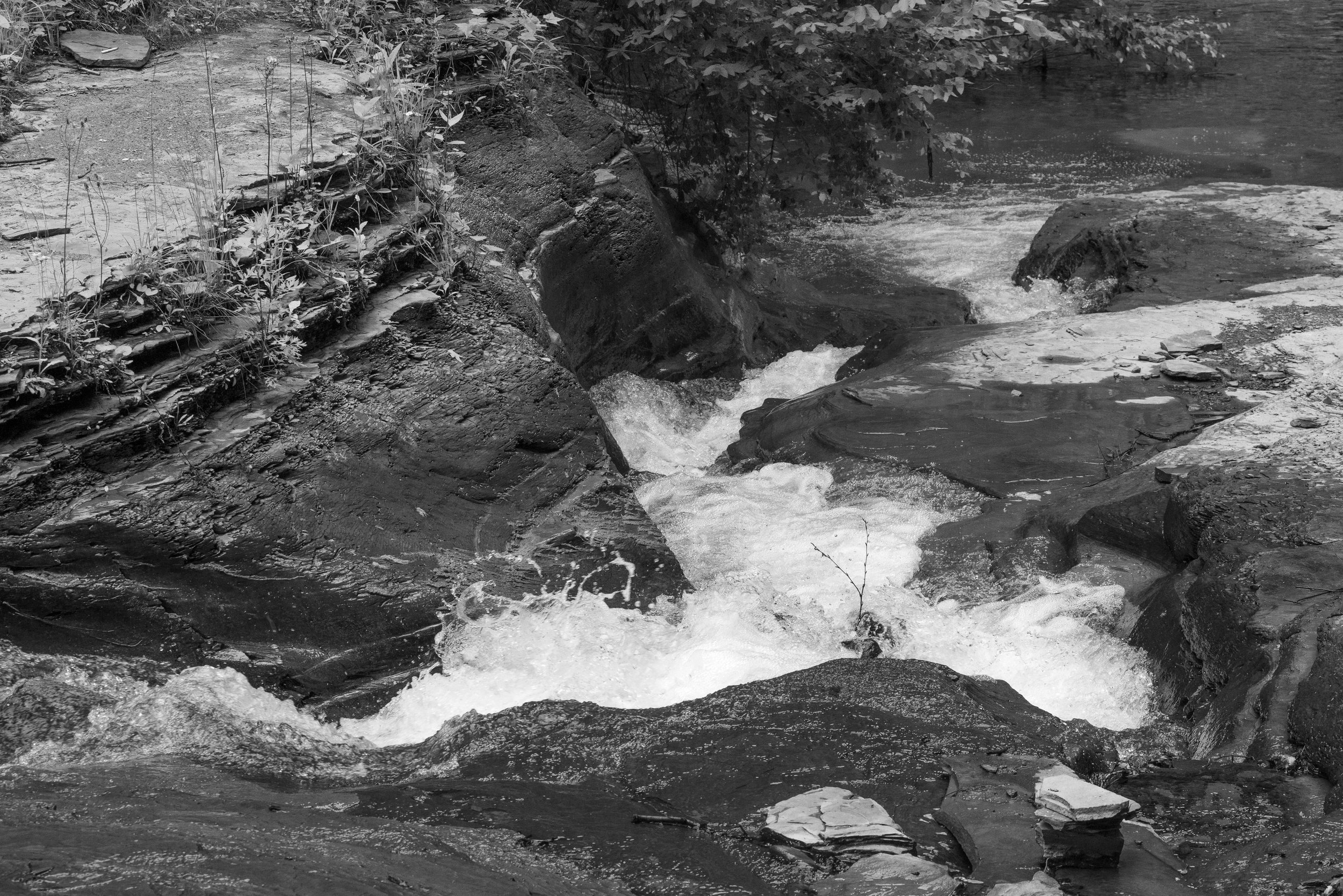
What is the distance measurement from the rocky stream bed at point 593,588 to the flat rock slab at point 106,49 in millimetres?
135

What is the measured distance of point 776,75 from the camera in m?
7.20

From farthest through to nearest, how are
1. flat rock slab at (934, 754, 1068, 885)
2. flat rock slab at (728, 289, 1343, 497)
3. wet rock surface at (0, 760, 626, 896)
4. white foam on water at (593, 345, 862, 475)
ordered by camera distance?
white foam on water at (593, 345, 862, 475)
flat rock slab at (728, 289, 1343, 497)
flat rock slab at (934, 754, 1068, 885)
wet rock surface at (0, 760, 626, 896)

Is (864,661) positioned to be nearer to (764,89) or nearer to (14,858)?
(14,858)

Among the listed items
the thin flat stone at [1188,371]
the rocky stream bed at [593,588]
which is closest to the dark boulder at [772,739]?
the rocky stream bed at [593,588]

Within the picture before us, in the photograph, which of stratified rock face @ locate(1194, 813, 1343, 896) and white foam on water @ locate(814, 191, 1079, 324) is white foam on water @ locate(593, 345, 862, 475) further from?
stratified rock face @ locate(1194, 813, 1343, 896)

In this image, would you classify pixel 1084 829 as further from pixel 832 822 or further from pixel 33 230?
pixel 33 230

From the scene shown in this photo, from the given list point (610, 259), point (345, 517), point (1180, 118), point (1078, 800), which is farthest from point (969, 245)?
point (1078, 800)

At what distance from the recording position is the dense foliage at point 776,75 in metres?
6.74

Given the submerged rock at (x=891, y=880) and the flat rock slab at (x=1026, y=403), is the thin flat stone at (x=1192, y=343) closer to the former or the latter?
the flat rock slab at (x=1026, y=403)

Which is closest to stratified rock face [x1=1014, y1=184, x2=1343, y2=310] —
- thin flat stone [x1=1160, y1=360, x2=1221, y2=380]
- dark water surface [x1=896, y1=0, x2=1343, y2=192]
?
thin flat stone [x1=1160, y1=360, x2=1221, y2=380]

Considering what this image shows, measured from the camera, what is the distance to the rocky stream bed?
3.11m

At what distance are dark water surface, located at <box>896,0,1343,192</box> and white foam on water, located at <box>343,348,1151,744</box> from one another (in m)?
8.40

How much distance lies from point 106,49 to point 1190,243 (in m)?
7.72

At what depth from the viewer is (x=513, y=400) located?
5.24 metres
